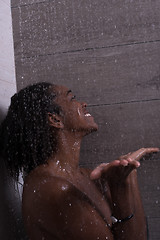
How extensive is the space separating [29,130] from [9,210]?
0.25 m

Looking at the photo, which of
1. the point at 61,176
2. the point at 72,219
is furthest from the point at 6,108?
the point at 72,219

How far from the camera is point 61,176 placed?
86 centimetres

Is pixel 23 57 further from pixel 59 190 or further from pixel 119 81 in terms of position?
pixel 59 190

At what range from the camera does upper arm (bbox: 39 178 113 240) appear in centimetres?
74

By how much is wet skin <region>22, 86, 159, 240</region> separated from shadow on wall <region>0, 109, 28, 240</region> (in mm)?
113

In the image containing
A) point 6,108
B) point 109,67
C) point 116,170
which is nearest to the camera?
point 116,170

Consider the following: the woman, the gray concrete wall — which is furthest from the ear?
the gray concrete wall

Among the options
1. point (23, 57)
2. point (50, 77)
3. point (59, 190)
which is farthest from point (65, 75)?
point (59, 190)

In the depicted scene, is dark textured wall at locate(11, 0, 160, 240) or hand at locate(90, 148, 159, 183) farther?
dark textured wall at locate(11, 0, 160, 240)

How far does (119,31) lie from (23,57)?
34 cm

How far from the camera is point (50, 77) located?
3.68 ft

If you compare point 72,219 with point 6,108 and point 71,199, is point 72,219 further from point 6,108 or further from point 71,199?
point 6,108

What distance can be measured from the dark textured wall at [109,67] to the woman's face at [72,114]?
0.16 meters

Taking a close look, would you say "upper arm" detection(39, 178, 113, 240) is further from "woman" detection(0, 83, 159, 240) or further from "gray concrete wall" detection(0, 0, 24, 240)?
"gray concrete wall" detection(0, 0, 24, 240)
